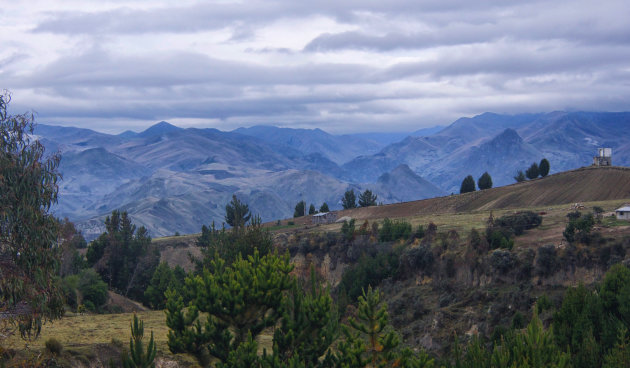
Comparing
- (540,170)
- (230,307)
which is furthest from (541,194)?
(230,307)

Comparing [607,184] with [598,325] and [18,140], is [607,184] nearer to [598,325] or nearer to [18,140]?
[598,325]

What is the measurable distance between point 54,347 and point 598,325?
23055mm

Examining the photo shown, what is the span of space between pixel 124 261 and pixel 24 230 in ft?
159

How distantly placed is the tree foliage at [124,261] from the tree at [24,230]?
43.5 m

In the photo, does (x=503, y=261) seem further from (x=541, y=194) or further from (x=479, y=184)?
(x=479, y=184)

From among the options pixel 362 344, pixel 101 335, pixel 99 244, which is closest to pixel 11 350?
pixel 101 335

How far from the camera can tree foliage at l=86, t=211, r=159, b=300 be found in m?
66.4

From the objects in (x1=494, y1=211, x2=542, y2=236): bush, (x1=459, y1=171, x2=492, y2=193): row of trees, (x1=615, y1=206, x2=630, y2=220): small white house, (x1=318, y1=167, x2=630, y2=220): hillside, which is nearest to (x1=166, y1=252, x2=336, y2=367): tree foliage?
(x1=494, y1=211, x2=542, y2=236): bush

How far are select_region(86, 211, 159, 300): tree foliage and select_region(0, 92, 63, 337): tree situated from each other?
43.5 metres

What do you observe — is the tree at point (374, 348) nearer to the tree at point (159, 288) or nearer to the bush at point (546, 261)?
the bush at point (546, 261)

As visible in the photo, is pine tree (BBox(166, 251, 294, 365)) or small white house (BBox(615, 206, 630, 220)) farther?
small white house (BBox(615, 206, 630, 220))

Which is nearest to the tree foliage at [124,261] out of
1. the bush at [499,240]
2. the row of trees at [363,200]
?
the bush at [499,240]

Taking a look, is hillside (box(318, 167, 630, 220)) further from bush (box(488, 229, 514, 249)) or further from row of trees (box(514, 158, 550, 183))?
bush (box(488, 229, 514, 249))

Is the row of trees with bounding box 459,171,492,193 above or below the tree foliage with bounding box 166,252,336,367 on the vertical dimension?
above
